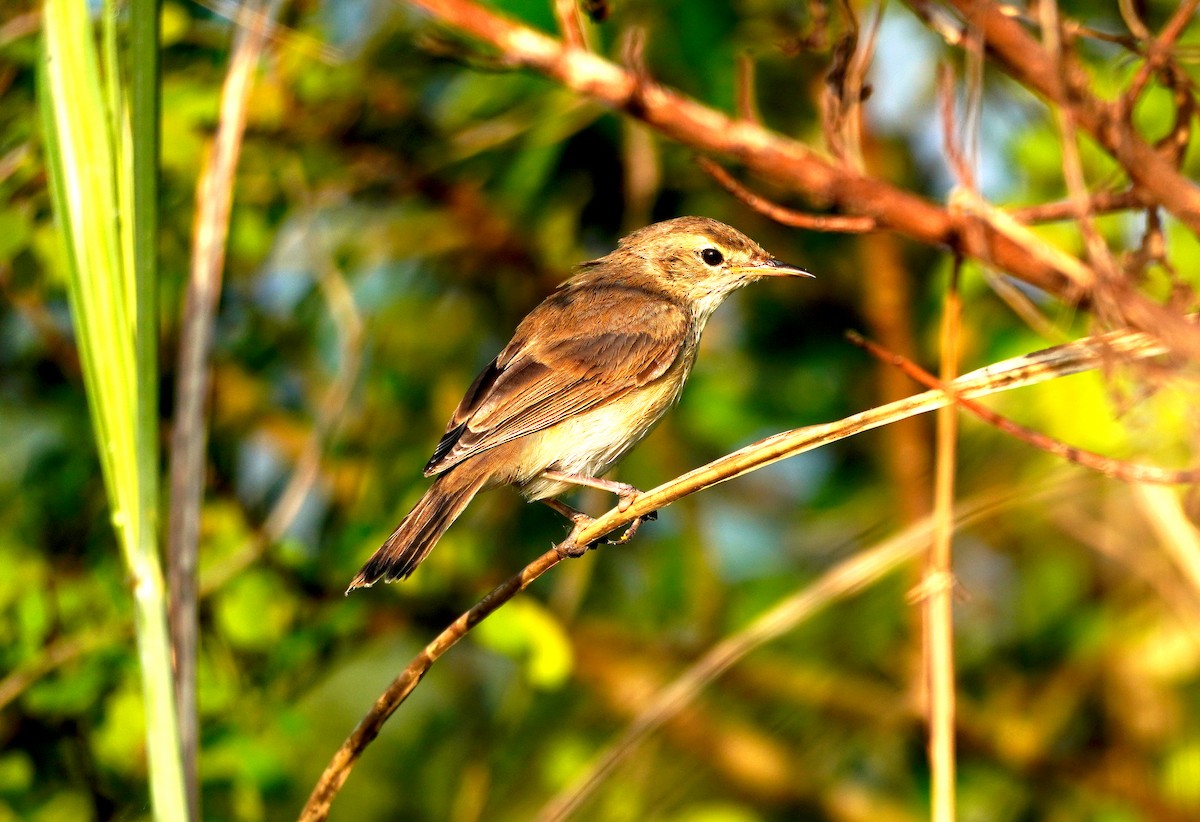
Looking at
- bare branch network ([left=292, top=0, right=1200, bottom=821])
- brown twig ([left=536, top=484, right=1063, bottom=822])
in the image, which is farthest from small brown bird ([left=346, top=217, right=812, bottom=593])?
bare branch network ([left=292, top=0, right=1200, bottom=821])

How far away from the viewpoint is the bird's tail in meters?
3.17

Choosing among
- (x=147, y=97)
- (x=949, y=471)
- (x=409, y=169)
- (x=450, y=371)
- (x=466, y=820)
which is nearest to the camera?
(x=147, y=97)

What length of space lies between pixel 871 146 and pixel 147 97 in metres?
3.63

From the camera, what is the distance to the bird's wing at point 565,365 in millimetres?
3686

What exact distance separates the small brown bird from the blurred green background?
1.58 ft

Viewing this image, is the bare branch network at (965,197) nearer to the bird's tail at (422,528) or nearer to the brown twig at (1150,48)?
the brown twig at (1150,48)

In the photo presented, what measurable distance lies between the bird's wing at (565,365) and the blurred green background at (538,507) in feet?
1.72

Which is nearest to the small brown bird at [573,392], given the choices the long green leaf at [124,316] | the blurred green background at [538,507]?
the blurred green background at [538,507]

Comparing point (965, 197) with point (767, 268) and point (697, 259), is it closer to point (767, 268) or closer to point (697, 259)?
point (767, 268)

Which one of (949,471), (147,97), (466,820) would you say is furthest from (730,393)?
(147,97)

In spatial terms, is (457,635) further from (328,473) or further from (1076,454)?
(328,473)

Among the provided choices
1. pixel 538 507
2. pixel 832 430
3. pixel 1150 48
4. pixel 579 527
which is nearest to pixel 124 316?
pixel 832 430

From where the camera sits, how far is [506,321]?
5.32 meters

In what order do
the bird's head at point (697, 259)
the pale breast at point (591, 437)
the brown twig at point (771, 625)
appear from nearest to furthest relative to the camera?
1. the brown twig at point (771, 625)
2. the pale breast at point (591, 437)
3. the bird's head at point (697, 259)
